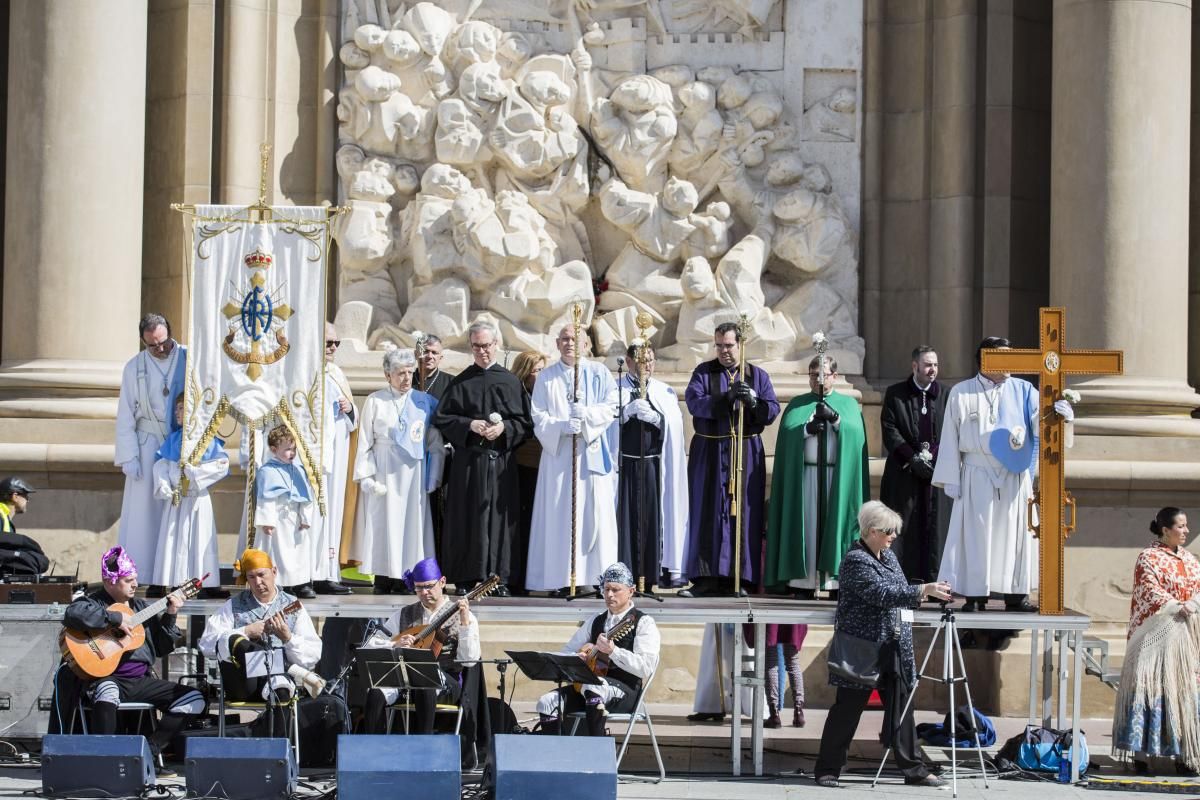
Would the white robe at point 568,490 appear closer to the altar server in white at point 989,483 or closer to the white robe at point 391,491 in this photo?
the white robe at point 391,491

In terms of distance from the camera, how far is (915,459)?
48.7 ft

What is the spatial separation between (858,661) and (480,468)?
3.11 meters

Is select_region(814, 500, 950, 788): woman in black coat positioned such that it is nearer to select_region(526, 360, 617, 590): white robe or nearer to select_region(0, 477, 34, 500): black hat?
select_region(526, 360, 617, 590): white robe

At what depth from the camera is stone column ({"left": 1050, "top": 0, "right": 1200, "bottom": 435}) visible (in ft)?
51.9

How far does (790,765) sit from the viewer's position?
44.7 ft

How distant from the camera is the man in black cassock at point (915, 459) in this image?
14891 millimetres

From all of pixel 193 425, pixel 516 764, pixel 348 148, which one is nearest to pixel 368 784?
pixel 516 764

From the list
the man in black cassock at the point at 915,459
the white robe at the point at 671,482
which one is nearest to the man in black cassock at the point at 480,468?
the white robe at the point at 671,482

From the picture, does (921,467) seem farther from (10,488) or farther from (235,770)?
(10,488)

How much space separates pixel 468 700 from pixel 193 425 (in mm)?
2641

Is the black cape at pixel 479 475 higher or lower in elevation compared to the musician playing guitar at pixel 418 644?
higher

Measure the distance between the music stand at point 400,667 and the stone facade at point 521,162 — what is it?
402 centimetres

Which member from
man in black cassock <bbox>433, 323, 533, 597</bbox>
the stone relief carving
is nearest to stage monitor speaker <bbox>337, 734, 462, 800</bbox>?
man in black cassock <bbox>433, 323, 533, 597</bbox>

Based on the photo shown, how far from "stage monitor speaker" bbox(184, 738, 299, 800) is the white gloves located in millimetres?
3830
